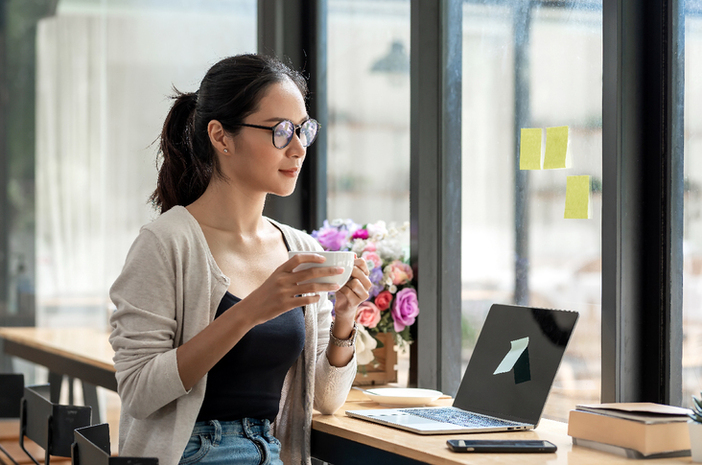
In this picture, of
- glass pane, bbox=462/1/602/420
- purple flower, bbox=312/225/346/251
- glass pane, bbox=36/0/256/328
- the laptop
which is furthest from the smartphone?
glass pane, bbox=36/0/256/328

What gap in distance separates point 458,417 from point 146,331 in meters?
0.69

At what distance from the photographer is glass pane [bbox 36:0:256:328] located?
156 inches

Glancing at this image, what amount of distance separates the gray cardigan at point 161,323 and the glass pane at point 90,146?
2.45 m

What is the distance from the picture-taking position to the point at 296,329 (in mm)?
1687

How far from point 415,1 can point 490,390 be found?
1221 mm

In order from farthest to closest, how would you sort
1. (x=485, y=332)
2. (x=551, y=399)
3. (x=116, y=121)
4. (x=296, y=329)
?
(x=116, y=121), (x=551, y=399), (x=485, y=332), (x=296, y=329)

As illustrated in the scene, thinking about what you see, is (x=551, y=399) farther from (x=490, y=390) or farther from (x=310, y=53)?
(x=310, y=53)

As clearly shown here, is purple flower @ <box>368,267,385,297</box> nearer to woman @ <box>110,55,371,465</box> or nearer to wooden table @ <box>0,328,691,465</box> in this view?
wooden table @ <box>0,328,691,465</box>

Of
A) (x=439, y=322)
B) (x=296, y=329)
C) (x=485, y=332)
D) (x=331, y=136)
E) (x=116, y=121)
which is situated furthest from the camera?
(x=116, y=121)

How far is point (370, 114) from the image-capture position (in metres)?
2.69

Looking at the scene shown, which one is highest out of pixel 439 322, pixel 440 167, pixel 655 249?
pixel 440 167

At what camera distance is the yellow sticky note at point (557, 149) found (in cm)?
192

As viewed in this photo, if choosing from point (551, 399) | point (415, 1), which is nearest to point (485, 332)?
point (551, 399)

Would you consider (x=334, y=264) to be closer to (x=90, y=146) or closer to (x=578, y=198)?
(x=578, y=198)
